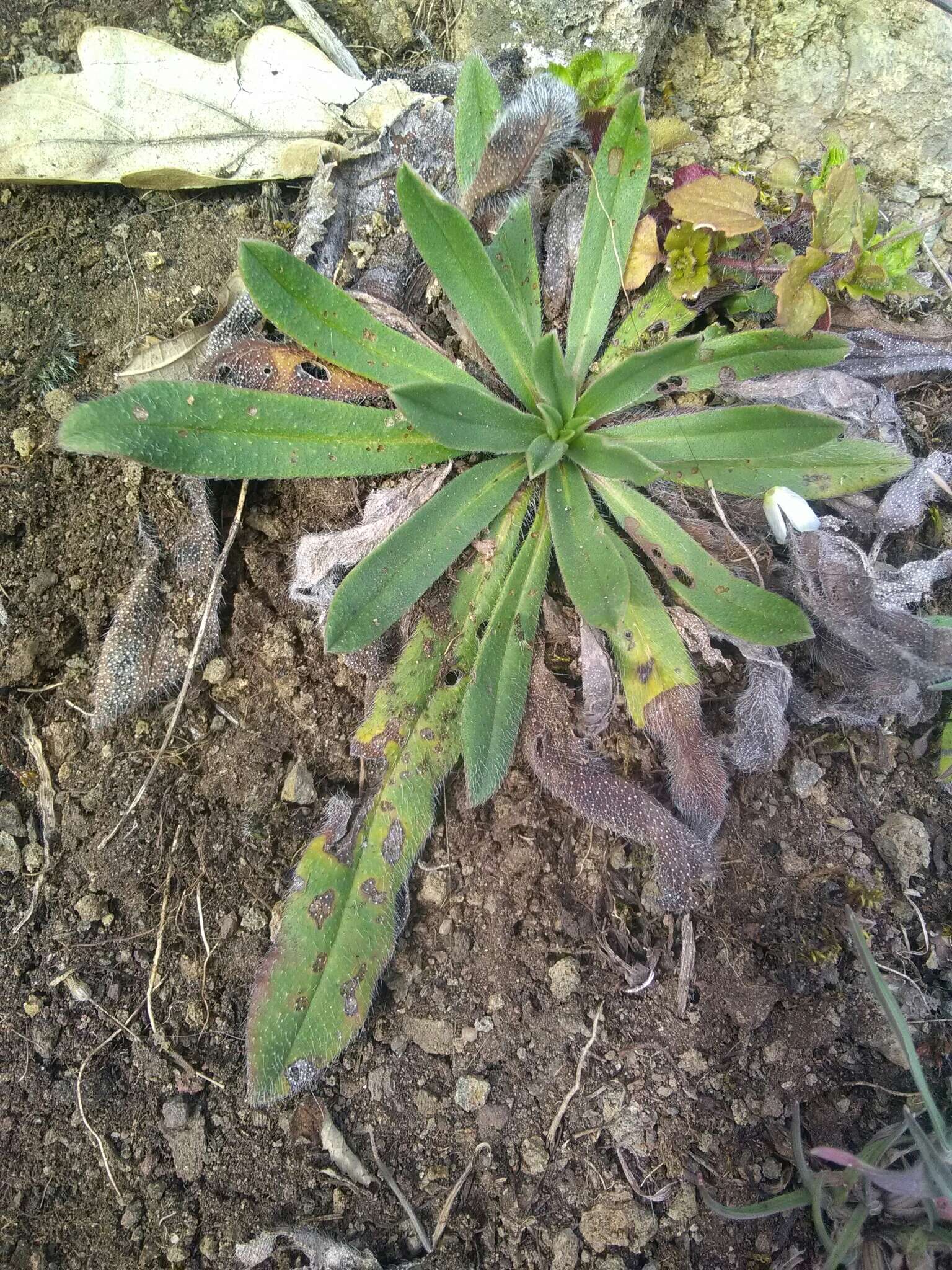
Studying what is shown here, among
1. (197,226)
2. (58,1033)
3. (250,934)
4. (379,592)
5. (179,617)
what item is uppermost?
(197,226)

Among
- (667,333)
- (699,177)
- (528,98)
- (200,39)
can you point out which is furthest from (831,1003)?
(200,39)

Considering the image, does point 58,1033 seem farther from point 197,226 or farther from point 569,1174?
point 197,226

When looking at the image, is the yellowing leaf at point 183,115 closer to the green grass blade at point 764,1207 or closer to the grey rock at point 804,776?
the grey rock at point 804,776

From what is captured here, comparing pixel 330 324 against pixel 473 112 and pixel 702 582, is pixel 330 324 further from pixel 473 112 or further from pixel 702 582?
pixel 702 582

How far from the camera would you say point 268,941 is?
195 centimetres

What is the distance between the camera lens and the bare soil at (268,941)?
179 cm

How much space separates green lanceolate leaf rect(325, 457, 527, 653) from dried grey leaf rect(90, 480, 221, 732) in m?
0.46

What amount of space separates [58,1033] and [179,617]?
1.02 meters

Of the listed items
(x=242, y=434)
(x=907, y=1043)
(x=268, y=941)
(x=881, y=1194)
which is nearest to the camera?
(x=907, y=1043)

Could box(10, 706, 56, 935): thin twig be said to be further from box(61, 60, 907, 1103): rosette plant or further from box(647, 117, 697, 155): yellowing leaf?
box(647, 117, 697, 155): yellowing leaf

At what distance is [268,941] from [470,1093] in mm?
588

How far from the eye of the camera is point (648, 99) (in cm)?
241

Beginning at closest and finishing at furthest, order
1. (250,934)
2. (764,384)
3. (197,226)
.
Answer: (250,934)
(764,384)
(197,226)

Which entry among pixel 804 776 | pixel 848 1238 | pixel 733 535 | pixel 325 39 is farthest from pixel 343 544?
pixel 848 1238
